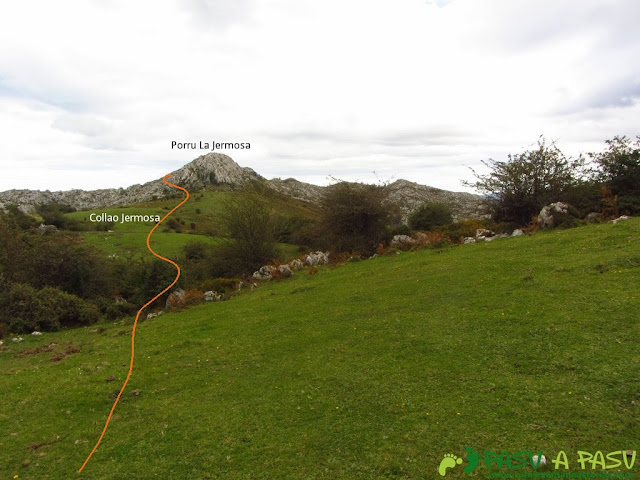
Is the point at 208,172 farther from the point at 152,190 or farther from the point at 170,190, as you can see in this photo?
the point at 152,190

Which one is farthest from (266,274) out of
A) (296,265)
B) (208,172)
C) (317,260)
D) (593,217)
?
(208,172)

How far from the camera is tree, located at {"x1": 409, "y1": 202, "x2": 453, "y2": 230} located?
38.2 meters

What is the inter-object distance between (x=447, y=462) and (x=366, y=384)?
9.09 feet

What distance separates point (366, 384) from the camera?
8.33 metres

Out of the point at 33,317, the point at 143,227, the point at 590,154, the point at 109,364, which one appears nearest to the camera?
the point at 109,364

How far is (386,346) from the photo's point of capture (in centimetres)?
1009

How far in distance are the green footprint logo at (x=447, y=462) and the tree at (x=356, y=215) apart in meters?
21.1

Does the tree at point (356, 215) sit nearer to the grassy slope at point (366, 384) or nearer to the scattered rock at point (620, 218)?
the grassy slope at point (366, 384)

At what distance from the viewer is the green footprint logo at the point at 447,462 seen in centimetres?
556

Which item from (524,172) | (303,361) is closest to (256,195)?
(524,172)

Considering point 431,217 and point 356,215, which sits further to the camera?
point 431,217

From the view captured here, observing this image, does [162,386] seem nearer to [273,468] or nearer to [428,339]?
[273,468]

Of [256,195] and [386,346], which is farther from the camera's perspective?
[256,195]

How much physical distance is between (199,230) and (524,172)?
150ft
